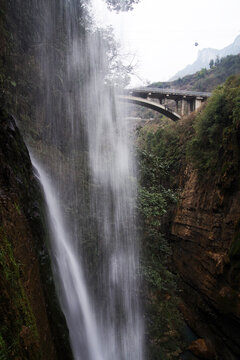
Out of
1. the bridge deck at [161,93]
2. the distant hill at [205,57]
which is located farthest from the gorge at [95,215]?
the distant hill at [205,57]

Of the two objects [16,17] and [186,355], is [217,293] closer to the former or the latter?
[186,355]

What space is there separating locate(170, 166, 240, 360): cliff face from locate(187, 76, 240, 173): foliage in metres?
0.74

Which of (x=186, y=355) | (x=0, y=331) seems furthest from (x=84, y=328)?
(x=186, y=355)

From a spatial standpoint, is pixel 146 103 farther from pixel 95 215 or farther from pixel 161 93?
pixel 95 215

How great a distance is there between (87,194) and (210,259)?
545cm

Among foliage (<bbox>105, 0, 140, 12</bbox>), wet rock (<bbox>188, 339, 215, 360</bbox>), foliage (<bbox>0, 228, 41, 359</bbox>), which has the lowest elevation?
wet rock (<bbox>188, 339, 215, 360</bbox>)

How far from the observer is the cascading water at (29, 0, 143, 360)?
4.48m

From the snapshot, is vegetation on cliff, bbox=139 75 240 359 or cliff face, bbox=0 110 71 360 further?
vegetation on cliff, bbox=139 75 240 359

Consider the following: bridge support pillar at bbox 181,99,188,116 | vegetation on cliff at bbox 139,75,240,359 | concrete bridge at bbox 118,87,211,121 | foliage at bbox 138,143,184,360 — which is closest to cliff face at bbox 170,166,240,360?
vegetation on cliff at bbox 139,75,240,359

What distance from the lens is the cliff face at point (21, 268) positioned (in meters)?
1.78

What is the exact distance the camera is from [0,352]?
4.96 ft

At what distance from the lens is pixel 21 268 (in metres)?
2.22

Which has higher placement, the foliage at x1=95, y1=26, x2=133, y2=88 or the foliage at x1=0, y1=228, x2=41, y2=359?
the foliage at x1=95, y1=26, x2=133, y2=88

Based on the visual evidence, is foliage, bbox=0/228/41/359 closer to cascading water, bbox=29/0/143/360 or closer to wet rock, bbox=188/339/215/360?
cascading water, bbox=29/0/143/360
